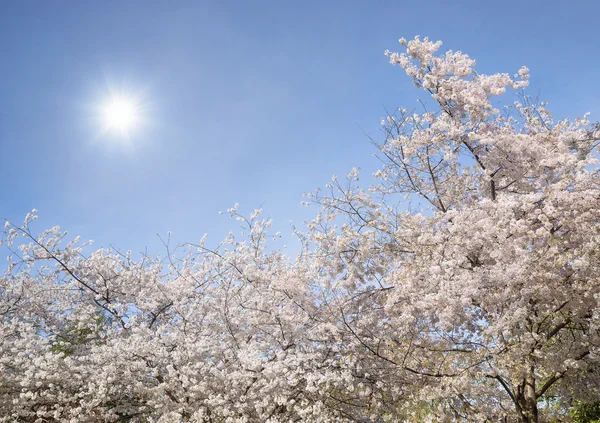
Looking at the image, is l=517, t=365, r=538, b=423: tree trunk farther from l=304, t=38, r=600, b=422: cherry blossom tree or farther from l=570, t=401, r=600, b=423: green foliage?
l=570, t=401, r=600, b=423: green foliage

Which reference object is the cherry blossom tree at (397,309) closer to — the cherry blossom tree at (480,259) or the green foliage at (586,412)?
the cherry blossom tree at (480,259)

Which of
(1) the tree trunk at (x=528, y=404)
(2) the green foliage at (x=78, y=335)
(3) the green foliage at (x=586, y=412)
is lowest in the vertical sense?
(1) the tree trunk at (x=528, y=404)

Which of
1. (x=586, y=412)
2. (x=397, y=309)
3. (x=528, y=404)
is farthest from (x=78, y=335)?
(x=586, y=412)

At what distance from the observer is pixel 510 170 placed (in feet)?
29.2

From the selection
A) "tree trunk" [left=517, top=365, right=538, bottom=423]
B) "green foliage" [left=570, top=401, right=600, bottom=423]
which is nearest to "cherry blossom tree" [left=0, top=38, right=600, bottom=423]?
"tree trunk" [left=517, top=365, right=538, bottom=423]

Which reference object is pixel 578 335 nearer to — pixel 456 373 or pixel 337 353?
pixel 456 373

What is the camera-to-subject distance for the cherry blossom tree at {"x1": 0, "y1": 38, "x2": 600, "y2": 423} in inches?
280

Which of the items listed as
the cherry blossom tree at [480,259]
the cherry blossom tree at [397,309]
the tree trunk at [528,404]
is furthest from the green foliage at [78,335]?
the tree trunk at [528,404]

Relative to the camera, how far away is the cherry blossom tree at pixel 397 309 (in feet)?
23.3

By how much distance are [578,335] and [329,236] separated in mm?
6345

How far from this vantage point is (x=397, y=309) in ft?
27.9

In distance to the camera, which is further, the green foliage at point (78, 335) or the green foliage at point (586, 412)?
the green foliage at point (586, 412)

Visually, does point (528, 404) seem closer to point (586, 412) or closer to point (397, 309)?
point (397, 309)

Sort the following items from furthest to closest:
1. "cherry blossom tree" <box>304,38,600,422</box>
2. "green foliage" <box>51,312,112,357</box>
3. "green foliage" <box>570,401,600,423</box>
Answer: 1. "green foliage" <box>570,401,600,423</box>
2. "green foliage" <box>51,312,112,357</box>
3. "cherry blossom tree" <box>304,38,600,422</box>
